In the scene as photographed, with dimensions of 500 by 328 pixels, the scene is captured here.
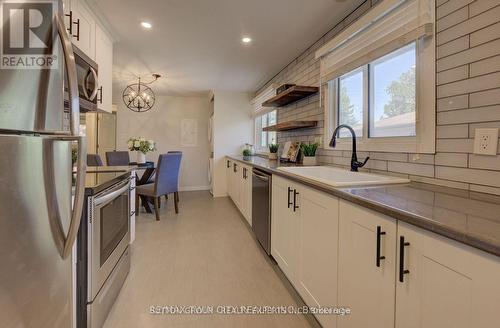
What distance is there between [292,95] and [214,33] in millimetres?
1123

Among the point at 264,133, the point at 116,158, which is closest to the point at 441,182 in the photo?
the point at 264,133

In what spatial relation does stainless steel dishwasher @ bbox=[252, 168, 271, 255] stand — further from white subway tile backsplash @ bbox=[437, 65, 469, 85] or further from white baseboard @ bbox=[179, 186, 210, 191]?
white baseboard @ bbox=[179, 186, 210, 191]

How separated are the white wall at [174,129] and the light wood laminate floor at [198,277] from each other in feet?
9.52

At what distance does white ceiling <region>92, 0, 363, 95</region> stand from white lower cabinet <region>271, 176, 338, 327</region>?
1553 millimetres

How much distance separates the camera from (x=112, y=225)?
1.79 metres

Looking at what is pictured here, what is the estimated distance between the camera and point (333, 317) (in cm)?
135

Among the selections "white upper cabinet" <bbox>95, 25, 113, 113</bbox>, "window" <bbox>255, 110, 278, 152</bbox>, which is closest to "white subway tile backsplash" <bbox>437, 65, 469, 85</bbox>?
"white upper cabinet" <bbox>95, 25, 113, 113</bbox>

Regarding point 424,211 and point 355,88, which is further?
point 355,88

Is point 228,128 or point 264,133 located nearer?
point 264,133

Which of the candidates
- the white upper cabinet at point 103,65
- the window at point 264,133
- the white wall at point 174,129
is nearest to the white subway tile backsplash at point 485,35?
the white upper cabinet at point 103,65

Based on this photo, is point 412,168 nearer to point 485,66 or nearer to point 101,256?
point 485,66

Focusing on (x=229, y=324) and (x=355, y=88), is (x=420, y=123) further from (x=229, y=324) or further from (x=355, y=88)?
(x=229, y=324)

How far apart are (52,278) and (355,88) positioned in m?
2.47

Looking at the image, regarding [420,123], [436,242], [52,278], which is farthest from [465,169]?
[52,278]
